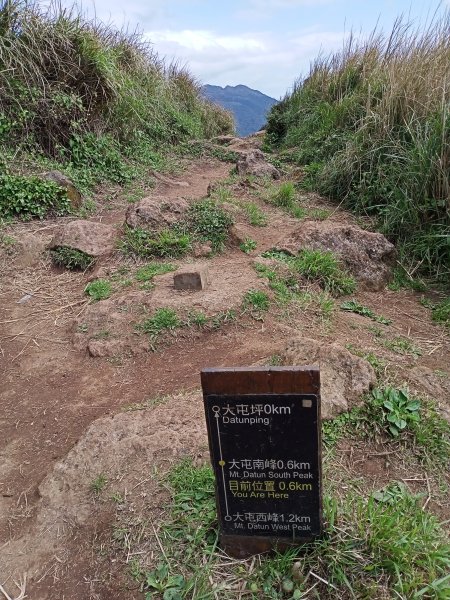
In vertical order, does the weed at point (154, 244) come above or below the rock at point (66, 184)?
below

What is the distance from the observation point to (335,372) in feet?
7.44

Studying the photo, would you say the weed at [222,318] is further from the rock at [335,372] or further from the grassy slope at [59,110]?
the grassy slope at [59,110]

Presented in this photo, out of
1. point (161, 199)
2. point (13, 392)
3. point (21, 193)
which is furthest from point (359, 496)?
point (21, 193)

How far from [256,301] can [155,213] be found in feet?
5.17

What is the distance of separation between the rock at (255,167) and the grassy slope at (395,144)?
0.49 metres

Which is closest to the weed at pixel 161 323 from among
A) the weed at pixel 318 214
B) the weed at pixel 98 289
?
the weed at pixel 98 289

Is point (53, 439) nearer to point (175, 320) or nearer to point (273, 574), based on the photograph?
point (175, 320)

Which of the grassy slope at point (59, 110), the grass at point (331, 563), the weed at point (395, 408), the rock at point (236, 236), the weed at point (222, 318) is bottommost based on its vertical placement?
the grass at point (331, 563)

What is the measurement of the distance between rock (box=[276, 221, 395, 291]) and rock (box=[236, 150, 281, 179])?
250 cm

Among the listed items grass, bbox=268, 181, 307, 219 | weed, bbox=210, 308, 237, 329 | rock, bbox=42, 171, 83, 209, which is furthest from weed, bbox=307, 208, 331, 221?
rock, bbox=42, 171, 83, 209

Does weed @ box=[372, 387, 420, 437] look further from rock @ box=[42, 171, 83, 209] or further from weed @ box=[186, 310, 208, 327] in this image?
rock @ box=[42, 171, 83, 209]

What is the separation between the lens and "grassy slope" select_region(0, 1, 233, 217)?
5195mm

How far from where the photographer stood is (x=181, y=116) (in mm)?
9602

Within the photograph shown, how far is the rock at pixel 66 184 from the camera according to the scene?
5.02 metres
